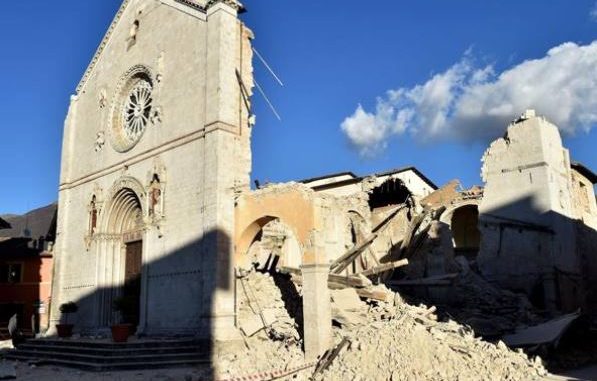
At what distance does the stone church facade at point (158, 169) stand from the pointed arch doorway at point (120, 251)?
0.13ft

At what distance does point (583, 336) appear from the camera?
46.6 ft

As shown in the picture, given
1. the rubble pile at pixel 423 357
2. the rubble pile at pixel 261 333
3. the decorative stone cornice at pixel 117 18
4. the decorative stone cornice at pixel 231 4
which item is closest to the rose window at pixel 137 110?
the decorative stone cornice at pixel 117 18

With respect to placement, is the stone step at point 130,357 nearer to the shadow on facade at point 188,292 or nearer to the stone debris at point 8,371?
the shadow on facade at point 188,292

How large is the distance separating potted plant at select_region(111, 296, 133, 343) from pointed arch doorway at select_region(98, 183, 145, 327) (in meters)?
0.67

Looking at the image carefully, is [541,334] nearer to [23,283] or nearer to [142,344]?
[142,344]

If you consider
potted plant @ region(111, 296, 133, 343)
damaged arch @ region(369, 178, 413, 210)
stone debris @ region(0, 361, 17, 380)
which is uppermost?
damaged arch @ region(369, 178, 413, 210)

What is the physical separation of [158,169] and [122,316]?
5465 mm

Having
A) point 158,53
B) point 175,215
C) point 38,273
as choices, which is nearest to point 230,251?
point 175,215

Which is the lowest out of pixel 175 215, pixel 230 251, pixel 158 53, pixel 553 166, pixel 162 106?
pixel 230 251

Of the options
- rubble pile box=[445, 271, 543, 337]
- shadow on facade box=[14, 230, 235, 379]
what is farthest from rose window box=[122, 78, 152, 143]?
rubble pile box=[445, 271, 543, 337]

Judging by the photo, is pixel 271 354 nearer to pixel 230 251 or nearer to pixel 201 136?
pixel 230 251

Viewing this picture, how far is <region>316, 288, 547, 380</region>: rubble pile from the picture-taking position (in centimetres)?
1052

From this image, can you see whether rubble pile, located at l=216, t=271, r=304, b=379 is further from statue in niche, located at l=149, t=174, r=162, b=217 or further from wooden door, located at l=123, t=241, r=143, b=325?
wooden door, located at l=123, t=241, r=143, b=325

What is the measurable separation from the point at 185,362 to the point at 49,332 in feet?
34.5
